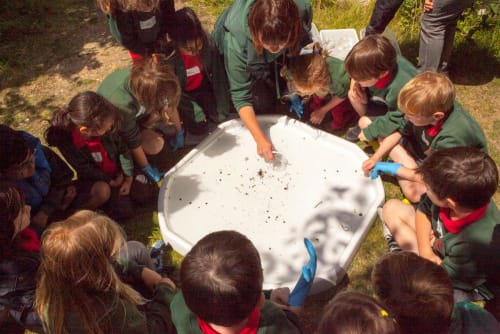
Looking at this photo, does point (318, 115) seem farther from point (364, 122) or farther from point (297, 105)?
point (364, 122)

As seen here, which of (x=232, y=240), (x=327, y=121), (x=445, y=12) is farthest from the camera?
(x=327, y=121)

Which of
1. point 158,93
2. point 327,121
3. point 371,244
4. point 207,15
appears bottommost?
point 371,244

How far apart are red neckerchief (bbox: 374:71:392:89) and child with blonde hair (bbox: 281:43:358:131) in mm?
362

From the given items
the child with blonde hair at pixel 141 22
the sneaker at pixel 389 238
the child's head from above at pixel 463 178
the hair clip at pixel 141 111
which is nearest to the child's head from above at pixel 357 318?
the child's head from above at pixel 463 178

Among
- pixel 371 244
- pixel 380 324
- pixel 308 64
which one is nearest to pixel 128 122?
pixel 308 64

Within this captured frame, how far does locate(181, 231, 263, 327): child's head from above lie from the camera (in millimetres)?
1655

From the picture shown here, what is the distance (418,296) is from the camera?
5.89ft

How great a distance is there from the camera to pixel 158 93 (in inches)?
117

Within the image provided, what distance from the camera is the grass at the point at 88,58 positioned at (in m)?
3.66

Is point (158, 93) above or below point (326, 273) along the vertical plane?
above

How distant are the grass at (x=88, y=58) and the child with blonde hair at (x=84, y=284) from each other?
3.35ft

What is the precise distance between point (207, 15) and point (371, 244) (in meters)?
3.46

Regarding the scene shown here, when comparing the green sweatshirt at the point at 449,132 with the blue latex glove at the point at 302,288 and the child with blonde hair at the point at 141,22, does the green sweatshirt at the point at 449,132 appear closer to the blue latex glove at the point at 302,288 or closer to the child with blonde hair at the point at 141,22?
the blue latex glove at the point at 302,288

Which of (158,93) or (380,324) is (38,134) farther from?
(380,324)
